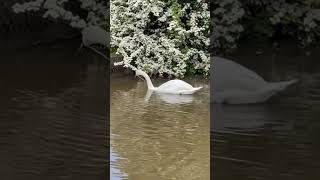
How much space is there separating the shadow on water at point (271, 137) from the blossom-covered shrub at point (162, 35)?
6.88ft

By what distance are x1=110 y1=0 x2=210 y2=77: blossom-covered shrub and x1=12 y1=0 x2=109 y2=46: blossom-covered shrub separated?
26.7 inches

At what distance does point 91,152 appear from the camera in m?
5.51

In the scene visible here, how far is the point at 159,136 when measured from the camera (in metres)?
6.21

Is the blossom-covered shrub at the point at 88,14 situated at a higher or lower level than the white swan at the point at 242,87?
higher

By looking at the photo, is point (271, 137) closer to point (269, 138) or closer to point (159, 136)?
point (269, 138)

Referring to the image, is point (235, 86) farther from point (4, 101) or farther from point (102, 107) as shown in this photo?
point (4, 101)

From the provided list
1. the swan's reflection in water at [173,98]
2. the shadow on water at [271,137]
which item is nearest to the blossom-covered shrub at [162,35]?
the swan's reflection in water at [173,98]

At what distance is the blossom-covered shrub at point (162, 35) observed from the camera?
1012cm

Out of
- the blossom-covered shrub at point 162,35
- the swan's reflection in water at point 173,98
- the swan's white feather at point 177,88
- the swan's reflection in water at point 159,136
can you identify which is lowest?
the swan's reflection in water at point 159,136

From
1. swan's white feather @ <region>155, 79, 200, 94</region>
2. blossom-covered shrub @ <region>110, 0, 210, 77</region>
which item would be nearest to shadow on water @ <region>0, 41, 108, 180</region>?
blossom-covered shrub @ <region>110, 0, 210, 77</region>

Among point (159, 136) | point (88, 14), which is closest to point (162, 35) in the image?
point (88, 14)

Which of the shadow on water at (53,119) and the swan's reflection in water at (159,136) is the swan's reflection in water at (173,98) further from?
the shadow on water at (53,119)

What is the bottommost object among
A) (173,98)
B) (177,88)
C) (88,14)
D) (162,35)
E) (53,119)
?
(53,119)

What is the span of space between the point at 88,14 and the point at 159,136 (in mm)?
6222
